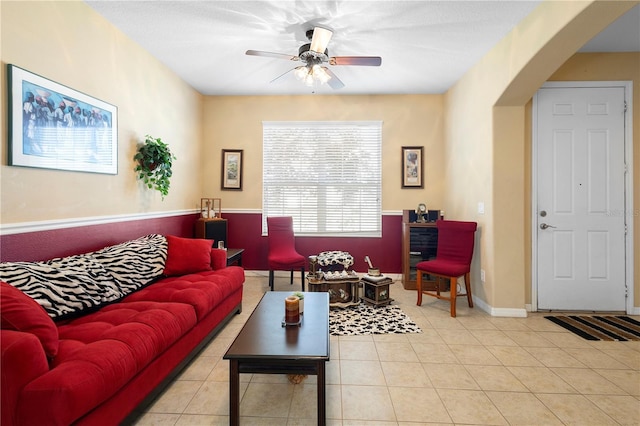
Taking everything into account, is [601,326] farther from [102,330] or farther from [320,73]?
[102,330]

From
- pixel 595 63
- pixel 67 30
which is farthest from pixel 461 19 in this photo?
pixel 67 30

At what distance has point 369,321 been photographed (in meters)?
3.23

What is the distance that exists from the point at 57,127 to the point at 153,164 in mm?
1051

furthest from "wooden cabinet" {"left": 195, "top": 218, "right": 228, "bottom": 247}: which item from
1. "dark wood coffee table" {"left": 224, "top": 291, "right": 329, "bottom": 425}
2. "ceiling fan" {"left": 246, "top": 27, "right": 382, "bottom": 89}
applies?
"dark wood coffee table" {"left": 224, "top": 291, "right": 329, "bottom": 425}

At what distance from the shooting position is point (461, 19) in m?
2.84

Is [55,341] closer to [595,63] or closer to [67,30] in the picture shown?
[67,30]

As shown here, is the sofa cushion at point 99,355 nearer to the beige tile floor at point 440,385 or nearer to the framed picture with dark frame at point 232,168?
the beige tile floor at point 440,385

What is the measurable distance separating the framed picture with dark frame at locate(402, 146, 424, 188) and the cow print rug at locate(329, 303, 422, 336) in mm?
2143

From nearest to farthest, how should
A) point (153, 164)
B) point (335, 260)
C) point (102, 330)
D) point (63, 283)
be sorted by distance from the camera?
point (102, 330) < point (63, 283) < point (153, 164) < point (335, 260)

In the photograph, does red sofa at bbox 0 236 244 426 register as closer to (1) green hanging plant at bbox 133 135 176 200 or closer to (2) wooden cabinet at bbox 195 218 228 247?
(1) green hanging plant at bbox 133 135 176 200

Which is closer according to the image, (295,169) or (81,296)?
(81,296)

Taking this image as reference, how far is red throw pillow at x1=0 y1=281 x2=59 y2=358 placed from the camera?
4.58 ft

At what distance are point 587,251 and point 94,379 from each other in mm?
4575

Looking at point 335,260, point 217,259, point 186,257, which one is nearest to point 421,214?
point 335,260
